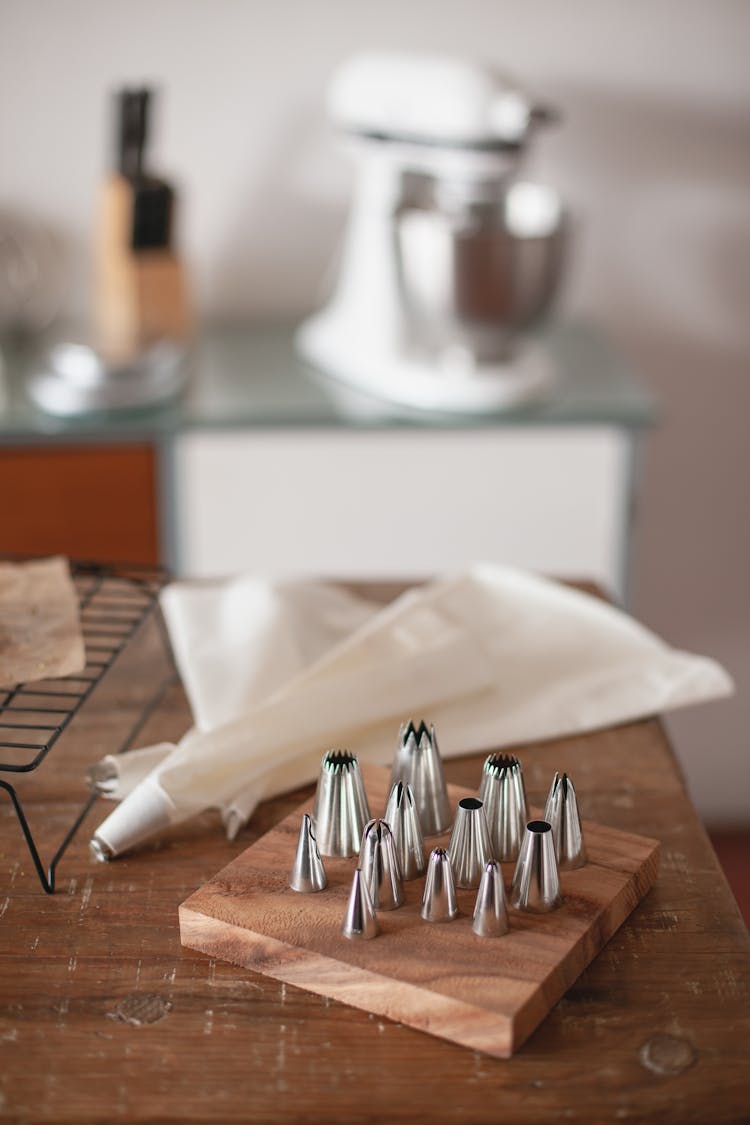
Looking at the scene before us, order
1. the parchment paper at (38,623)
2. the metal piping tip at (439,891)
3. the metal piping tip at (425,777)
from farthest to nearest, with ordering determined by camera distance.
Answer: the parchment paper at (38,623) < the metal piping tip at (425,777) < the metal piping tip at (439,891)

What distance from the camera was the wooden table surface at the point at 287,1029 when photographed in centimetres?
64

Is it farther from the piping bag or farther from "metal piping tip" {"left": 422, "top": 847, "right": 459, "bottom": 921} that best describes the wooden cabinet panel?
"metal piping tip" {"left": 422, "top": 847, "right": 459, "bottom": 921}

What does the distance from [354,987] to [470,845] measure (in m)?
0.12

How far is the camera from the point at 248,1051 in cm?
67

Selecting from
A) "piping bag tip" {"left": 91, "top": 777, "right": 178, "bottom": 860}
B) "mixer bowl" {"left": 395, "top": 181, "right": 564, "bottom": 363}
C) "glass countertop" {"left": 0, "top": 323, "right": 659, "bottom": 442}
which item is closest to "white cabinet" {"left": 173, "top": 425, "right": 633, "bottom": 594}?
"glass countertop" {"left": 0, "top": 323, "right": 659, "bottom": 442}

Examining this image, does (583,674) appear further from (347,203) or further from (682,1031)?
(347,203)

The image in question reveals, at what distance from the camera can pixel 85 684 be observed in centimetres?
109

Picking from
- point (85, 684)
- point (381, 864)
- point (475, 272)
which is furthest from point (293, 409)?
point (381, 864)

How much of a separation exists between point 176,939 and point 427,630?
424 millimetres

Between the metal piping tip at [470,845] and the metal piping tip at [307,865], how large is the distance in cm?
8

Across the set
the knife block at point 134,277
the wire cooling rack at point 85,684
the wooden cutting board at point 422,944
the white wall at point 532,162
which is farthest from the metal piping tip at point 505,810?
the white wall at point 532,162

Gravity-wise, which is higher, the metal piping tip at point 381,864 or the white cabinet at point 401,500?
the metal piping tip at point 381,864

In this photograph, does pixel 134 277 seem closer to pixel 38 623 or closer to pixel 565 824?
pixel 38 623

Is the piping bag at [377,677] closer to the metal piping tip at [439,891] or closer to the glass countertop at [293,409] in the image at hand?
the metal piping tip at [439,891]
